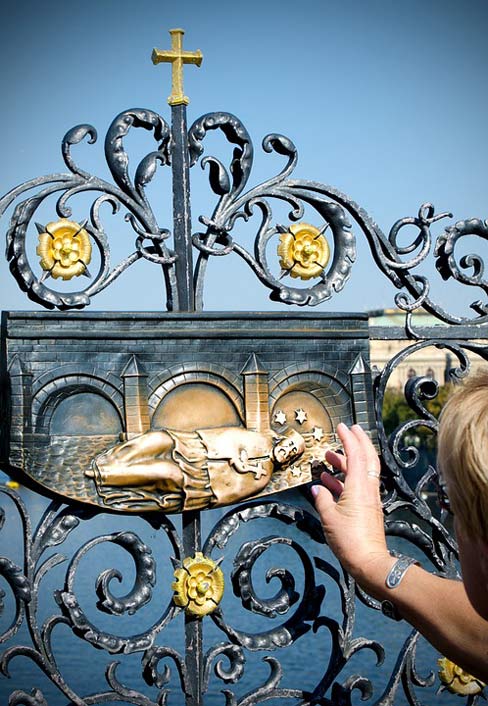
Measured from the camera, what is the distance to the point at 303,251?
3.41 metres

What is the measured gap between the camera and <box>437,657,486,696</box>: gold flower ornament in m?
3.48

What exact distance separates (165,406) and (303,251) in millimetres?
674

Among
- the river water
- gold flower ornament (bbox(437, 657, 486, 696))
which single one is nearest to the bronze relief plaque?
gold flower ornament (bbox(437, 657, 486, 696))

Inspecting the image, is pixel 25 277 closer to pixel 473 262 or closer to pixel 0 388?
pixel 0 388

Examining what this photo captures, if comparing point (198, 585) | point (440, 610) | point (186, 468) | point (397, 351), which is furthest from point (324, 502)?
point (397, 351)

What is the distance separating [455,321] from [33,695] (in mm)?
1770

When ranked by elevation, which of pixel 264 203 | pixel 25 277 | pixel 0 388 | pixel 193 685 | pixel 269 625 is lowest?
pixel 269 625

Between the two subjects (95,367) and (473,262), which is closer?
(95,367)

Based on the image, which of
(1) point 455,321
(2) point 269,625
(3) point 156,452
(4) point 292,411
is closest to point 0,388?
(3) point 156,452

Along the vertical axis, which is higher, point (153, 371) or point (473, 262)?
point (473, 262)

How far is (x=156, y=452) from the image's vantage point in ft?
10.3

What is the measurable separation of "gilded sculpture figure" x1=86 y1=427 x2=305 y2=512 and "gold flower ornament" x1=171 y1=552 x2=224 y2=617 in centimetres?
19

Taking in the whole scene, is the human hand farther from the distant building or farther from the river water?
the distant building

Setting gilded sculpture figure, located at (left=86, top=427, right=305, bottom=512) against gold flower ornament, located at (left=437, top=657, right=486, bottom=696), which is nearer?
gilded sculpture figure, located at (left=86, top=427, right=305, bottom=512)
